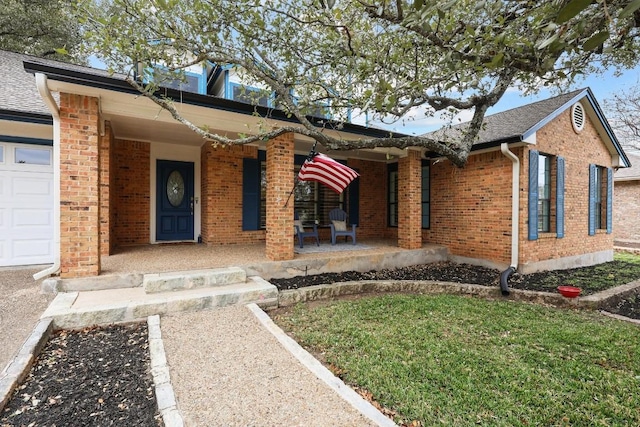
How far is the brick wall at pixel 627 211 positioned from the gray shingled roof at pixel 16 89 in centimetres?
1964

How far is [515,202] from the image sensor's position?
6621 millimetres

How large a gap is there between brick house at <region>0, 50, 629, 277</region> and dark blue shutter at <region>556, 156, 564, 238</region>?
1.0 inches

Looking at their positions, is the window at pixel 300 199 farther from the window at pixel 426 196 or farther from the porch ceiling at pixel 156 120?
the window at pixel 426 196

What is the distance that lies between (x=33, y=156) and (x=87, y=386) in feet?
19.1

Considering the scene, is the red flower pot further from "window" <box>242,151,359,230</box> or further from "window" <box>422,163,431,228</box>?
"window" <box>242,151,359,230</box>

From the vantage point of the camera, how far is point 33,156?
239 inches

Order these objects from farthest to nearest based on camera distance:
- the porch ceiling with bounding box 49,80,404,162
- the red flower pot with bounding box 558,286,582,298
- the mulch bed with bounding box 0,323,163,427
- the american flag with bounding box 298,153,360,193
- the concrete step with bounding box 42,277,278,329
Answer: the american flag with bounding box 298,153,360,193 → the red flower pot with bounding box 558,286,582,298 → the porch ceiling with bounding box 49,80,404,162 → the concrete step with bounding box 42,277,278,329 → the mulch bed with bounding box 0,323,163,427

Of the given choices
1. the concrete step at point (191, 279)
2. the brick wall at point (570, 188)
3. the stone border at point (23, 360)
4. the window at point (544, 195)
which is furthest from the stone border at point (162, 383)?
the window at point (544, 195)

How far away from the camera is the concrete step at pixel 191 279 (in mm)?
4305

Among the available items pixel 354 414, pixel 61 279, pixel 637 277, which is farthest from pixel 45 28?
pixel 637 277

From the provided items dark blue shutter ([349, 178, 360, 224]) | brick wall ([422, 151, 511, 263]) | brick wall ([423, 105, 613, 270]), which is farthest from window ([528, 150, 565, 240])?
dark blue shutter ([349, 178, 360, 224])

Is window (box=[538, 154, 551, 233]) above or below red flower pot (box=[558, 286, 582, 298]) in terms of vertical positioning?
above

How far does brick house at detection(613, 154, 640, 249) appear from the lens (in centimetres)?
1280

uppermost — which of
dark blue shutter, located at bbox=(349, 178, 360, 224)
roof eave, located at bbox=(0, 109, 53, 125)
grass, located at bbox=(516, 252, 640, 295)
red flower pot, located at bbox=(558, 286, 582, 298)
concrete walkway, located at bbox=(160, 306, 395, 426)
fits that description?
roof eave, located at bbox=(0, 109, 53, 125)
